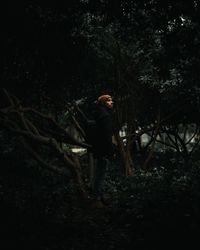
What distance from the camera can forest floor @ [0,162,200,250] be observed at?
6520 mm

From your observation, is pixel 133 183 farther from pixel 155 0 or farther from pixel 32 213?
pixel 155 0

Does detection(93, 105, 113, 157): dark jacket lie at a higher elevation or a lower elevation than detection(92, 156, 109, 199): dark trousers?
higher

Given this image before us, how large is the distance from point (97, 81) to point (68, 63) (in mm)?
6676

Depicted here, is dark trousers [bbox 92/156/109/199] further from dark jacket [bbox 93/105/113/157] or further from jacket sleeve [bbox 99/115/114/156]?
jacket sleeve [bbox 99/115/114/156]

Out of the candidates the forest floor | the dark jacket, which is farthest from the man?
the forest floor

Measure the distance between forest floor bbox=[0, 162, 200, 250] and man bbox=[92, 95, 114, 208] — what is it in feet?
1.24

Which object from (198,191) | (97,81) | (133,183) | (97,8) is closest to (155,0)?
(97,8)

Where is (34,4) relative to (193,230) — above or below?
above

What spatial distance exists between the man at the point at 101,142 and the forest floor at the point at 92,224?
378 mm

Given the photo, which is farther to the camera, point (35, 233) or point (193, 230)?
point (35, 233)

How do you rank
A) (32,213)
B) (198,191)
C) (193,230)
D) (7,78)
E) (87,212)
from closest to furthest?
(193,230) < (198,191) < (32,213) < (87,212) < (7,78)

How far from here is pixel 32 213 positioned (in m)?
8.07

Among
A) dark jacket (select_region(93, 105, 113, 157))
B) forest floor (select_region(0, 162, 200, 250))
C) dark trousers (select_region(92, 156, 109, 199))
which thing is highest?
dark jacket (select_region(93, 105, 113, 157))

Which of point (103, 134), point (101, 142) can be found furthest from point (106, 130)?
point (101, 142)
